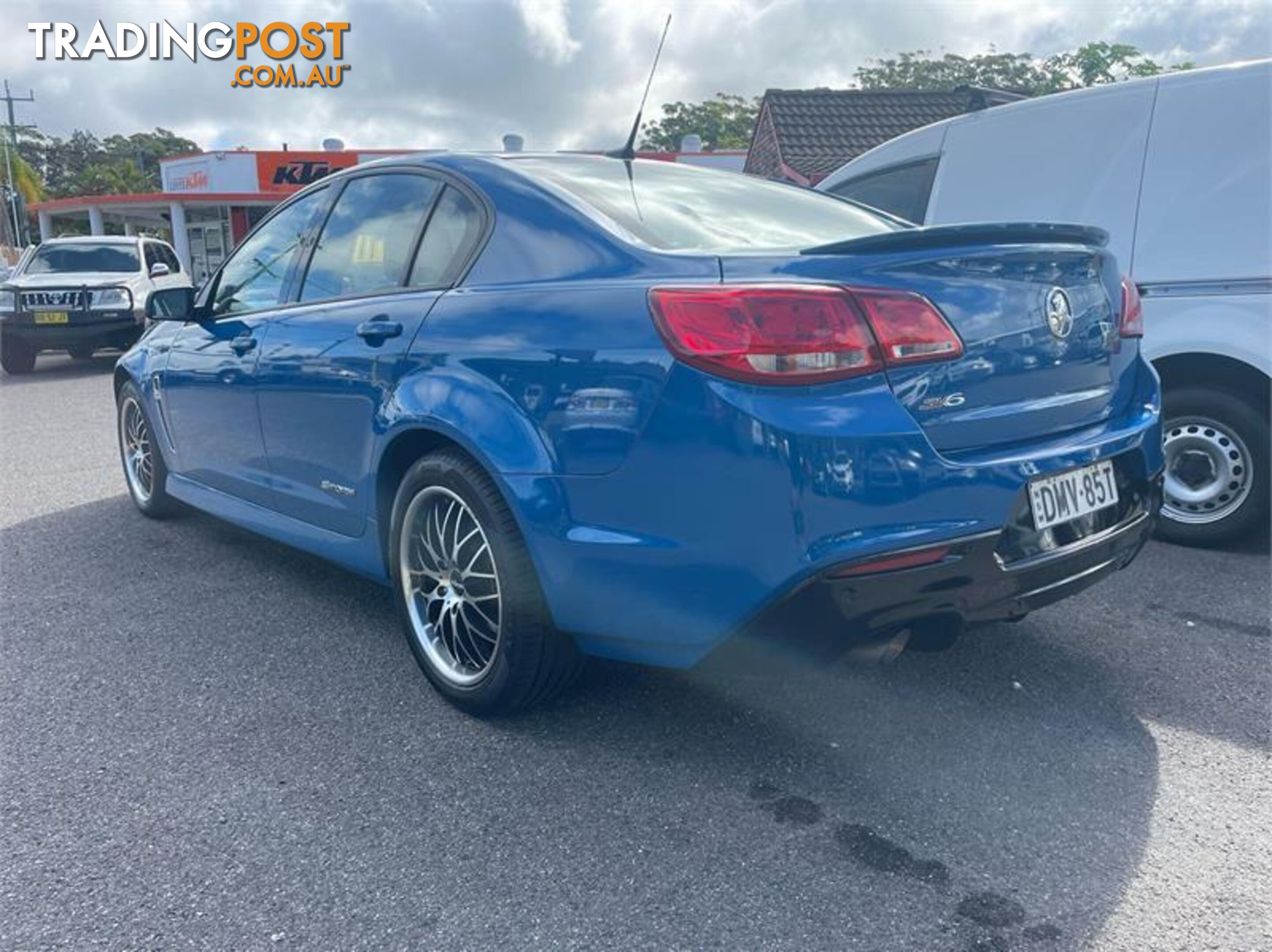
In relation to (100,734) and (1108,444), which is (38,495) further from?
(1108,444)

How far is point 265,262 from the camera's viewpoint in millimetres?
4148

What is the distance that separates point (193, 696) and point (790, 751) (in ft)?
5.91

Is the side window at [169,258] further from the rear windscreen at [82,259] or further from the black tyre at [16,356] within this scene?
the black tyre at [16,356]

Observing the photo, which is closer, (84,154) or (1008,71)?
(1008,71)

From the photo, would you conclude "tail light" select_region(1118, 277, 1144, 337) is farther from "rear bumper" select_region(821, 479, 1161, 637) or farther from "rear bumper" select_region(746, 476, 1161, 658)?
"rear bumper" select_region(746, 476, 1161, 658)

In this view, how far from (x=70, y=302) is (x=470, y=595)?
11.5m

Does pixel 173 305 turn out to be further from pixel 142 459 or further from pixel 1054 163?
pixel 1054 163

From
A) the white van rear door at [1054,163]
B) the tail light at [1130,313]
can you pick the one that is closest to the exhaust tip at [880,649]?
the tail light at [1130,313]

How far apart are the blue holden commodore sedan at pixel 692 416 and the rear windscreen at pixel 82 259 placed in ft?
37.9

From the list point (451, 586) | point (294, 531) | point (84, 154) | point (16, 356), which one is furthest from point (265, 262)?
point (84, 154)

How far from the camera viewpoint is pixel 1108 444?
8.88 ft

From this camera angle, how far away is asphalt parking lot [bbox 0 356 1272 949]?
2.11 metres

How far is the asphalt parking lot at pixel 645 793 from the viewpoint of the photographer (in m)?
2.11

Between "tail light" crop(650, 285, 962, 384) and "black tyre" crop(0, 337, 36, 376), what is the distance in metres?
12.6
